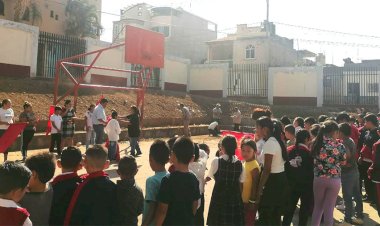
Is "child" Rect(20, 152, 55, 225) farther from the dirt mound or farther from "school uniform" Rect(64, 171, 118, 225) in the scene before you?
the dirt mound

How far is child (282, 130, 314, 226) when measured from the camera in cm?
448

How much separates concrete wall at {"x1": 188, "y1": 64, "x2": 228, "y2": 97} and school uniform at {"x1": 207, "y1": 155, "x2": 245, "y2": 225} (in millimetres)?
24516

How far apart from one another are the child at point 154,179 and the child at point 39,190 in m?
0.85

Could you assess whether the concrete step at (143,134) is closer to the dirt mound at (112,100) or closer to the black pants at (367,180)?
the dirt mound at (112,100)

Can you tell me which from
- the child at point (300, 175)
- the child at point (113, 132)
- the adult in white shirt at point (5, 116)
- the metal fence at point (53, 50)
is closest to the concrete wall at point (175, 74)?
the metal fence at point (53, 50)

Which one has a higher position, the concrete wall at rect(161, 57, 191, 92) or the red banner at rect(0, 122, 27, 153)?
the concrete wall at rect(161, 57, 191, 92)

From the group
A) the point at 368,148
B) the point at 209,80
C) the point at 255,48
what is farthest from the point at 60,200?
the point at 255,48

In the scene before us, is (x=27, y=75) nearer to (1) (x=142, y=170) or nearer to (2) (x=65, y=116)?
(2) (x=65, y=116)

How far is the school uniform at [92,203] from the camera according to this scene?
109 inches

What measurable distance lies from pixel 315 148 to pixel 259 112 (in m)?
1.20

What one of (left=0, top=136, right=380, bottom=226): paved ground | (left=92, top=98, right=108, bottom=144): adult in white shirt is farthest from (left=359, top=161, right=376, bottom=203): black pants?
(left=92, top=98, right=108, bottom=144): adult in white shirt

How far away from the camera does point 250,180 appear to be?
13.4 feet

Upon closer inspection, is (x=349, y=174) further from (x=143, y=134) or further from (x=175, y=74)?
(x=175, y=74)

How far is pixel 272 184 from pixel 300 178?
68cm
